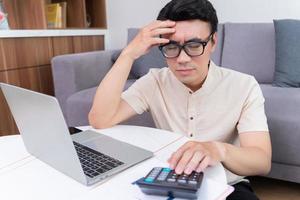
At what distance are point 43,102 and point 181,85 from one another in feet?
1.89

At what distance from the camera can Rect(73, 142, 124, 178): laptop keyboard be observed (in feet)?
2.15

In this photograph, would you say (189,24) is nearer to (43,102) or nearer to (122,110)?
(122,110)

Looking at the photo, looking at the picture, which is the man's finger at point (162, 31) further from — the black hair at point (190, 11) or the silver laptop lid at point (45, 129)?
the silver laptop lid at point (45, 129)

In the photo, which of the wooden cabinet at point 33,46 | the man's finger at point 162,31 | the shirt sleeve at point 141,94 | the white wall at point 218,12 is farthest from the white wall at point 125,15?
the man's finger at point 162,31

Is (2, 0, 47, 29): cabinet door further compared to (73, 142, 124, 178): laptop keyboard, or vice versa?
(2, 0, 47, 29): cabinet door

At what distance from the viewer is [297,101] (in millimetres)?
1531

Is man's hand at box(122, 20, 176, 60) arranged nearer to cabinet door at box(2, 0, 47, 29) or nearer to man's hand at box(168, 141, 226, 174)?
man's hand at box(168, 141, 226, 174)

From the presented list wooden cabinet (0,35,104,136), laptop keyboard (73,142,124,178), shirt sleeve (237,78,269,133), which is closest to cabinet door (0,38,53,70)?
wooden cabinet (0,35,104,136)

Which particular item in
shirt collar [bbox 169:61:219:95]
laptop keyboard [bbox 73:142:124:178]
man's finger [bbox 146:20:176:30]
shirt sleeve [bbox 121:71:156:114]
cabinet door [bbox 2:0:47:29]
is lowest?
laptop keyboard [bbox 73:142:124:178]

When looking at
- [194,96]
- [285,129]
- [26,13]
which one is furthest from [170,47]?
[26,13]

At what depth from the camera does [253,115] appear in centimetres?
89

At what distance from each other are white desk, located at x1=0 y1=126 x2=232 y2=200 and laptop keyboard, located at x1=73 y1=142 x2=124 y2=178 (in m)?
0.03

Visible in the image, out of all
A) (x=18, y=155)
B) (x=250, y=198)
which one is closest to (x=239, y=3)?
(x=250, y=198)

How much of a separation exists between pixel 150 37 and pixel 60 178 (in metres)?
0.49
